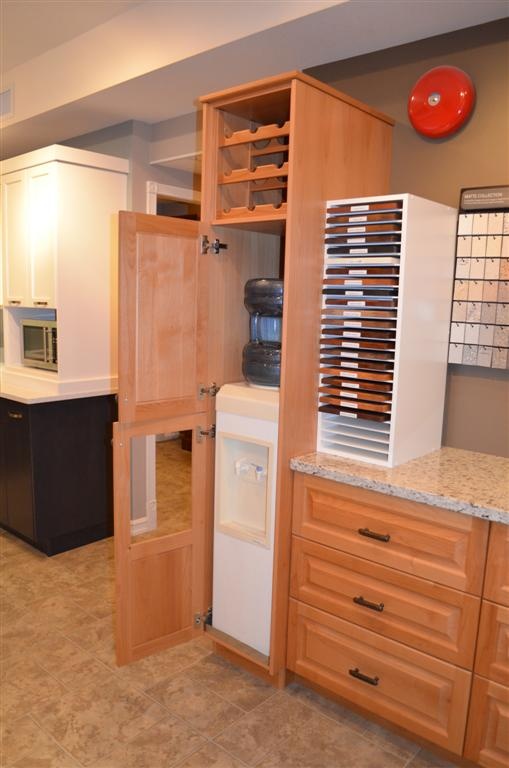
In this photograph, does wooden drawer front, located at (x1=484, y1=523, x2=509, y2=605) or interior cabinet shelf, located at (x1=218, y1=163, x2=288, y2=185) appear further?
interior cabinet shelf, located at (x1=218, y1=163, x2=288, y2=185)

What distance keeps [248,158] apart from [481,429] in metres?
1.44

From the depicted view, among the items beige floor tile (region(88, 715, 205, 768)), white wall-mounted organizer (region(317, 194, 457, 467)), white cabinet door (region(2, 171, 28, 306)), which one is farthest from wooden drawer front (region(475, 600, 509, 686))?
white cabinet door (region(2, 171, 28, 306))

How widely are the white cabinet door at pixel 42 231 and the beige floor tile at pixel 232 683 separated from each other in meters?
2.11

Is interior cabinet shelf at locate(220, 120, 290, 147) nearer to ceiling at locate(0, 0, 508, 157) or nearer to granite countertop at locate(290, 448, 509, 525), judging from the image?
ceiling at locate(0, 0, 508, 157)

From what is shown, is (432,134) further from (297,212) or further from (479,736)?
(479,736)

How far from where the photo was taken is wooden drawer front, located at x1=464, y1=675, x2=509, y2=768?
Result: 179cm

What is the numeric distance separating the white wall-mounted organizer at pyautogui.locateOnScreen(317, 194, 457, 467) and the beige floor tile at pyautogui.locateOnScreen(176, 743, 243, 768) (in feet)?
3.63

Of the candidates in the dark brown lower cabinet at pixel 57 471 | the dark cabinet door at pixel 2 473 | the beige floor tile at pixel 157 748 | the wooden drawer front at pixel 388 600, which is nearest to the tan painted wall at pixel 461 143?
the wooden drawer front at pixel 388 600

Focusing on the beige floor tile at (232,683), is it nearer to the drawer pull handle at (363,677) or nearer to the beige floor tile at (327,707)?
the beige floor tile at (327,707)

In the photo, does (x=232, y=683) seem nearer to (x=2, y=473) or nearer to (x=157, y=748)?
(x=157, y=748)

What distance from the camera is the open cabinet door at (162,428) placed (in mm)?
2207

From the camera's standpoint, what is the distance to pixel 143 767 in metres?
1.95

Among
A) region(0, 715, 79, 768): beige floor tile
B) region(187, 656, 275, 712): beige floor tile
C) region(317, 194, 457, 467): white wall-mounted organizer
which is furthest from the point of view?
region(187, 656, 275, 712): beige floor tile

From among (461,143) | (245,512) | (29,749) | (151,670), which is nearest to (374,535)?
(245,512)
